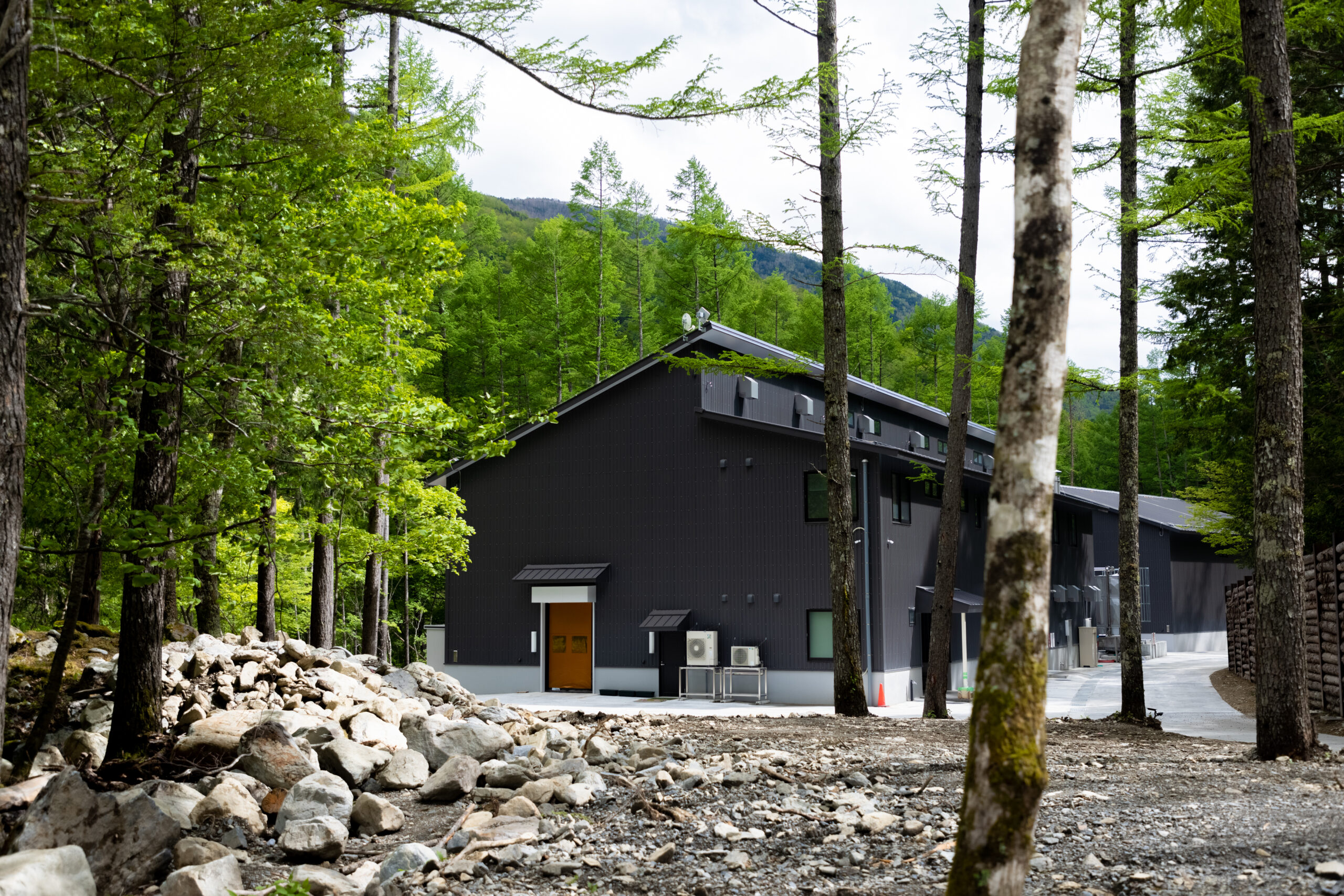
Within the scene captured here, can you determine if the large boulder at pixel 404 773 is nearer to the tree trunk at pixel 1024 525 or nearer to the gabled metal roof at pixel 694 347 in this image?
the tree trunk at pixel 1024 525

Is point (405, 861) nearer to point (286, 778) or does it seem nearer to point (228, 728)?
point (286, 778)

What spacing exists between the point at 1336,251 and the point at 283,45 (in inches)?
715

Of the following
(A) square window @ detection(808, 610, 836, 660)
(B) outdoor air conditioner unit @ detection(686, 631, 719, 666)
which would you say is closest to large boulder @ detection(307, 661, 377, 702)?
(B) outdoor air conditioner unit @ detection(686, 631, 719, 666)

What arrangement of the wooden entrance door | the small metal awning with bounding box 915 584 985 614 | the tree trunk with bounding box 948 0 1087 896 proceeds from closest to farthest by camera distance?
the tree trunk with bounding box 948 0 1087 896 → the small metal awning with bounding box 915 584 985 614 → the wooden entrance door

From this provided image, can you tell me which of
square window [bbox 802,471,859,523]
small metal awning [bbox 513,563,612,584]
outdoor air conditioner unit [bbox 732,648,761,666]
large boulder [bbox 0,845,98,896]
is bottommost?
outdoor air conditioner unit [bbox 732,648,761,666]

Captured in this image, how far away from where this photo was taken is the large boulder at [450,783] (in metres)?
8.34

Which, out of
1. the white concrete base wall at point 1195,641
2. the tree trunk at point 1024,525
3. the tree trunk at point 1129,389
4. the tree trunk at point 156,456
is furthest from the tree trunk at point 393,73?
the white concrete base wall at point 1195,641

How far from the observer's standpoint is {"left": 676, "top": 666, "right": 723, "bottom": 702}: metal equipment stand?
21.4 m

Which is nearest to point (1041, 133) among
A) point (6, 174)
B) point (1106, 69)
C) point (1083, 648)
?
point (6, 174)

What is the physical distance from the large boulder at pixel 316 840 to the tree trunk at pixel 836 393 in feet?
23.8

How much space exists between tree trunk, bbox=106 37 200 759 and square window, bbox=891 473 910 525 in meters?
16.1

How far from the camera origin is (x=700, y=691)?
877 inches

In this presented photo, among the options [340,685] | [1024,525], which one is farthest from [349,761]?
[1024,525]

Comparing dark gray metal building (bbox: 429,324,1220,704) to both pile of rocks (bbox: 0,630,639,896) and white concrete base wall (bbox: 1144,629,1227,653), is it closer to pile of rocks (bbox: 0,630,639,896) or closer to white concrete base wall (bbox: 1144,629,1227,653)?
pile of rocks (bbox: 0,630,639,896)
